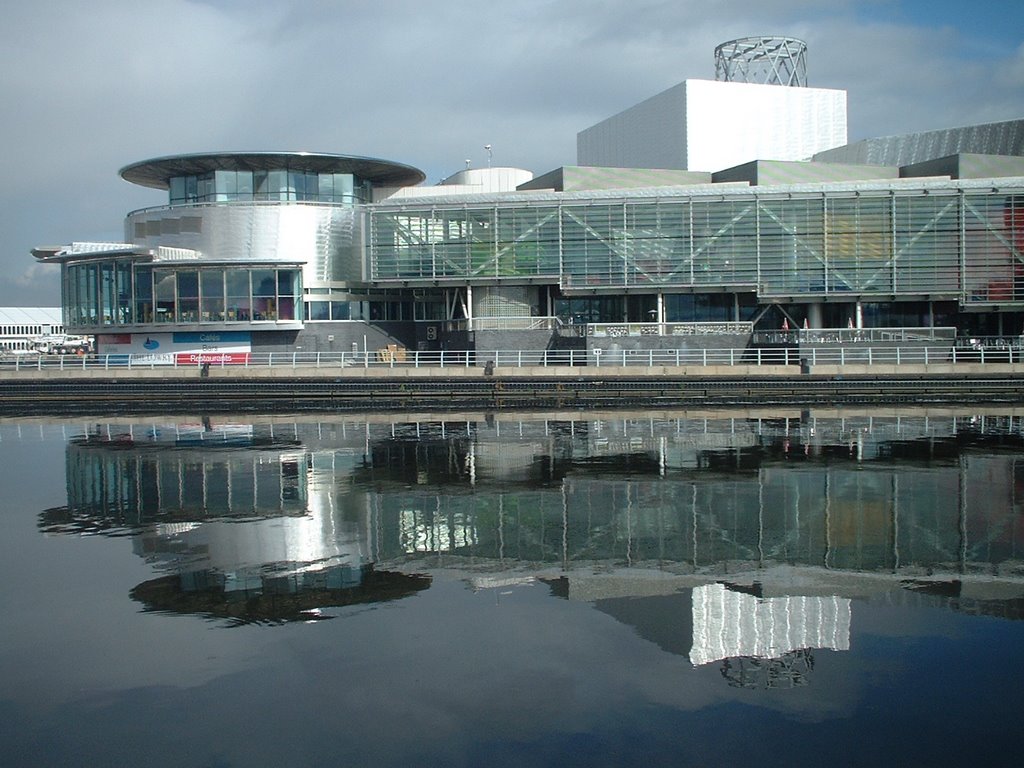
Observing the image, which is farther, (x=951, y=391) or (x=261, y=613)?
(x=951, y=391)

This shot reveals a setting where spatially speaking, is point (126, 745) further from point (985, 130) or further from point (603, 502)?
point (985, 130)

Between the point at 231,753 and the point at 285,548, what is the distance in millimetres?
7491

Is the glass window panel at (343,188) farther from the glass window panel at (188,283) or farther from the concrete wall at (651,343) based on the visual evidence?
the concrete wall at (651,343)

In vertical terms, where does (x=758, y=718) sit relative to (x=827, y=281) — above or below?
below

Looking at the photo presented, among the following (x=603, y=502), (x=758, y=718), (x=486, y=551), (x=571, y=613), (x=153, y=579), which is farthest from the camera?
(x=603, y=502)

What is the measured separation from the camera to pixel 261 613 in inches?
508

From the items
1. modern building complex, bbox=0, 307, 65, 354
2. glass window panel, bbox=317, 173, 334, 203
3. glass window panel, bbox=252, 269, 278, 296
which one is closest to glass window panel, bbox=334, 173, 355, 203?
glass window panel, bbox=317, 173, 334, 203

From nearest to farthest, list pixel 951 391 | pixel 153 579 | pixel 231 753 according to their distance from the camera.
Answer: pixel 231 753 < pixel 153 579 < pixel 951 391

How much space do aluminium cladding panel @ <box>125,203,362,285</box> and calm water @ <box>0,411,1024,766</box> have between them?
34919 mm

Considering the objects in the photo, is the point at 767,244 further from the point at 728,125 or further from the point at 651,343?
the point at 728,125

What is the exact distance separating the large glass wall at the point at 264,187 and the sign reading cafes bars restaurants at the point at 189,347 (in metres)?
8.64

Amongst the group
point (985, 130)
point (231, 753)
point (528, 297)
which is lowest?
point (231, 753)

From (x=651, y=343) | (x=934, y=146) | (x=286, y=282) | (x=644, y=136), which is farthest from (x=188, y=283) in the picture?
(x=934, y=146)

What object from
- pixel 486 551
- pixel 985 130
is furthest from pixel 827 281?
pixel 486 551
